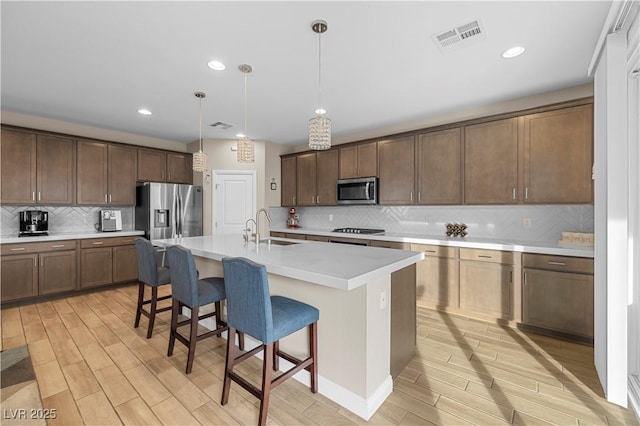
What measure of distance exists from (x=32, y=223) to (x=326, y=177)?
4480 millimetres

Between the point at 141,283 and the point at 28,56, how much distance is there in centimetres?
230

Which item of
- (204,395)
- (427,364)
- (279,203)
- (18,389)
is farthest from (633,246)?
(279,203)

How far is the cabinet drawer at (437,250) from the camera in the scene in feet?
11.4

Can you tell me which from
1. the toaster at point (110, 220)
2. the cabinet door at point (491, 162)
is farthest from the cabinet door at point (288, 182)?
the cabinet door at point (491, 162)

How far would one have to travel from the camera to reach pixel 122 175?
4.81 metres

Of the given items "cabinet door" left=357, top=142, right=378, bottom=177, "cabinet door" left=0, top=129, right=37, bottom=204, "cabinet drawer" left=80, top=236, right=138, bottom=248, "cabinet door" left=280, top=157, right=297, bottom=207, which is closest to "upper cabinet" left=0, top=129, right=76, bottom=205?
"cabinet door" left=0, top=129, right=37, bottom=204

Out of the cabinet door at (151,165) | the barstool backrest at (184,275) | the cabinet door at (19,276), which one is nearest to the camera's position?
the barstool backrest at (184,275)

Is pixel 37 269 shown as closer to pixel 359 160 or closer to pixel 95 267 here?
pixel 95 267

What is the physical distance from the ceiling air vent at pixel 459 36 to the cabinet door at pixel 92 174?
501 centimetres

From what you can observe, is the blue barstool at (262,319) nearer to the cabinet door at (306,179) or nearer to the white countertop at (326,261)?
the white countertop at (326,261)

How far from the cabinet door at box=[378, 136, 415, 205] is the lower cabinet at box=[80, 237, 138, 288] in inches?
165

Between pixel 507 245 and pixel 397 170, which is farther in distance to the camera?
pixel 397 170

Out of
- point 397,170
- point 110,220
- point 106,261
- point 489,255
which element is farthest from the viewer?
point 110,220

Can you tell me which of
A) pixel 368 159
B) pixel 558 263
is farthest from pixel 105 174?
pixel 558 263
